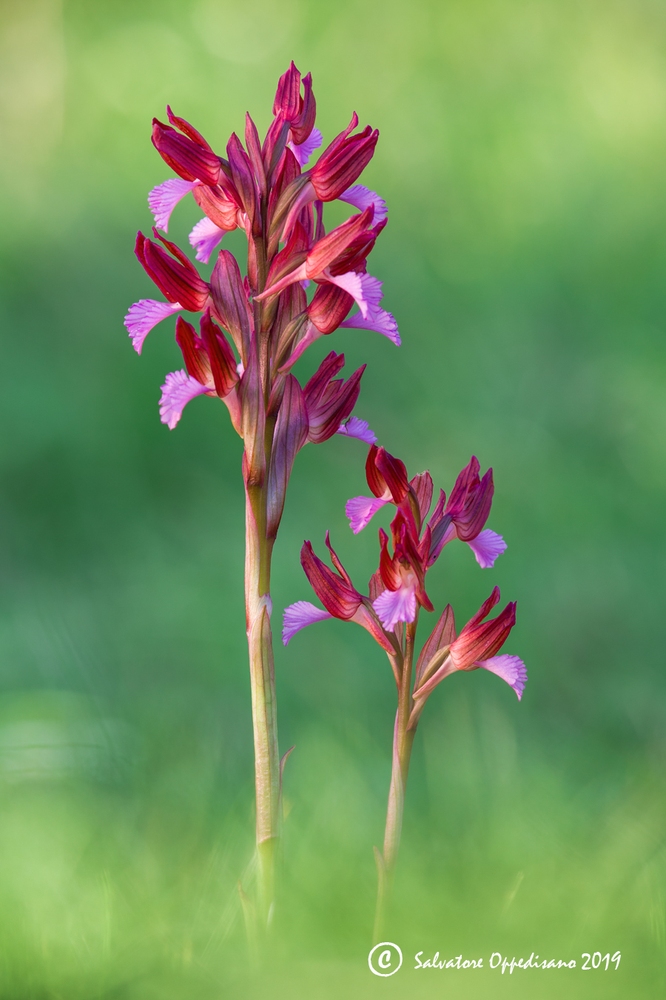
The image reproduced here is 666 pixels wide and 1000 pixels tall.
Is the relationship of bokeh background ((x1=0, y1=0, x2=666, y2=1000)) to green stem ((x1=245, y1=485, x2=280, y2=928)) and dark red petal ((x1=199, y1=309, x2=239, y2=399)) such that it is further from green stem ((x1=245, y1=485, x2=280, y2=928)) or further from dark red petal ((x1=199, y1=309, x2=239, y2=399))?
dark red petal ((x1=199, y1=309, x2=239, y2=399))

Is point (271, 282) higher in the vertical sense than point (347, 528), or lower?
higher

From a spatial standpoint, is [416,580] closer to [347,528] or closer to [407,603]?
[407,603]

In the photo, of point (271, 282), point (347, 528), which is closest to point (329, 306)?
point (271, 282)

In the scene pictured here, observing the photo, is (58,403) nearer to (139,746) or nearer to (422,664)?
(139,746)

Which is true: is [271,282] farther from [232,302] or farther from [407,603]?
[407,603]

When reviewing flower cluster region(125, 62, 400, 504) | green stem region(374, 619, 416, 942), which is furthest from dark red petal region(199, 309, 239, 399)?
green stem region(374, 619, 416, 942)

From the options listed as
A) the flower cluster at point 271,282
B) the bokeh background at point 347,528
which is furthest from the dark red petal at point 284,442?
the bokeh background at point 347,528

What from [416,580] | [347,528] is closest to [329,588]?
[416,580]

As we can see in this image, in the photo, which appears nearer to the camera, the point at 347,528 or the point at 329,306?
the point at 329,306
